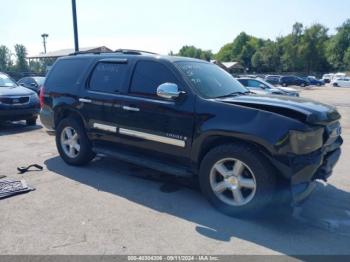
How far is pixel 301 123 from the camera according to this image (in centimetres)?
372

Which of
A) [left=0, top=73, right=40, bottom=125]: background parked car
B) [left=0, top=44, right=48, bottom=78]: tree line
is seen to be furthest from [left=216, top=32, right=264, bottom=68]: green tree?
[left=0, top=73, right=40, bottom=125]: background parked car

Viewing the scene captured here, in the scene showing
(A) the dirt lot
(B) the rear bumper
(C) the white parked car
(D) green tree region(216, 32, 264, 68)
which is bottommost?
(C) the white parked car

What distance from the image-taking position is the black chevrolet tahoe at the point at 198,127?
379cm

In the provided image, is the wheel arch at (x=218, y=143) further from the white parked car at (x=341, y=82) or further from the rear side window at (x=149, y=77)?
the white parked car at (x=341, y=82)

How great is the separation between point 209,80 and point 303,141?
5.56 feet

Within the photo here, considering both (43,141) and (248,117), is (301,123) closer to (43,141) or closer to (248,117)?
(248,117)

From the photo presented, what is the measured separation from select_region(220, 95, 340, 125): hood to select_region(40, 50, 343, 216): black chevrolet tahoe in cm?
1

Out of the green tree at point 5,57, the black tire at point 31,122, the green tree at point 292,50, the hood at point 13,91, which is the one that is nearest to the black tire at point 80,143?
the hood at point 13,91

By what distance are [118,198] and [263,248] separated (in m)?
2.08

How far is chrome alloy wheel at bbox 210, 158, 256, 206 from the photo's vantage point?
403cm

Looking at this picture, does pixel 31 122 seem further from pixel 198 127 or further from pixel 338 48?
pixel 338 48

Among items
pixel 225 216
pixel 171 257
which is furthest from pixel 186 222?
pixel 171 257

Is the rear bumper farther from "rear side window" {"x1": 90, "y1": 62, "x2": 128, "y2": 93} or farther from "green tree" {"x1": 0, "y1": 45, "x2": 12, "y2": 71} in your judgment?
"green tree" {"x1": 0, "y1": 45, "x2": 12, "y2": 71}

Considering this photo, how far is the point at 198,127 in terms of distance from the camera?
4305 millimetres
